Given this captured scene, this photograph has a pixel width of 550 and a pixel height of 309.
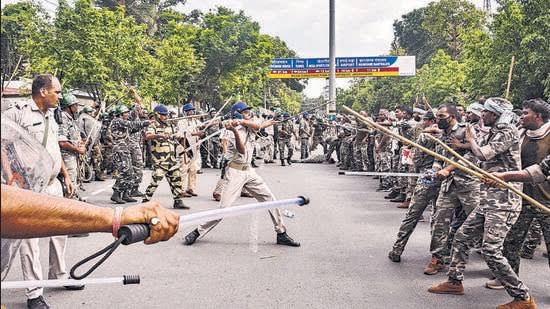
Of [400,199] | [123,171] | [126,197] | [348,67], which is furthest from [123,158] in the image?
[348,67]

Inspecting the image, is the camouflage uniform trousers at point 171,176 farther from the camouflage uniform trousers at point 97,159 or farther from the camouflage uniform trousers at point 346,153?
the camouflage uniform trousers at point 346,153

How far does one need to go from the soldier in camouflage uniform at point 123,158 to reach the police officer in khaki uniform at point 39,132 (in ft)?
18.0

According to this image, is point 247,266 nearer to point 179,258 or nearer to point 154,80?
point 179,258

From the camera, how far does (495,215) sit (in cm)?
474

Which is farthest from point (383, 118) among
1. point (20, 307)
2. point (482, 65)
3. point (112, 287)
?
point (20, 307)

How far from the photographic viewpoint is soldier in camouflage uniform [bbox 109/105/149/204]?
10430mm

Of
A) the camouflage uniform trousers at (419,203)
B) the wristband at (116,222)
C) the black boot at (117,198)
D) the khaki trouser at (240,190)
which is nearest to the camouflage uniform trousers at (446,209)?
the camouflage uniform trousers at (419,203)

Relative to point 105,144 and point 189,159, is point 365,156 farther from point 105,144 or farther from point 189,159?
point 105,144

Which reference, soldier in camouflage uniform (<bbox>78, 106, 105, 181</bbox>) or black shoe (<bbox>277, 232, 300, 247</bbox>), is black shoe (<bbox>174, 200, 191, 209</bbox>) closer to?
black shoe (<bbox>277, 232, 300, 247</bbox>)

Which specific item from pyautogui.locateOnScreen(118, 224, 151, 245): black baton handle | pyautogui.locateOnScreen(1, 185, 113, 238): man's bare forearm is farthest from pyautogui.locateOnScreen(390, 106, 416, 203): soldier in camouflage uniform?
pyautogui.locateOnScreen(1, 185, 113, 238): man's bare forearm

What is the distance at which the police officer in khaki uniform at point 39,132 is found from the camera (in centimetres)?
442

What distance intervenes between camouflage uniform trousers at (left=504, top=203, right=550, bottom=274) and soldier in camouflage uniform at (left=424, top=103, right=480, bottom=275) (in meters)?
0.49

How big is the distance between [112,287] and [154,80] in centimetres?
1645

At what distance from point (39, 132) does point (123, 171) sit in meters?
5.93
